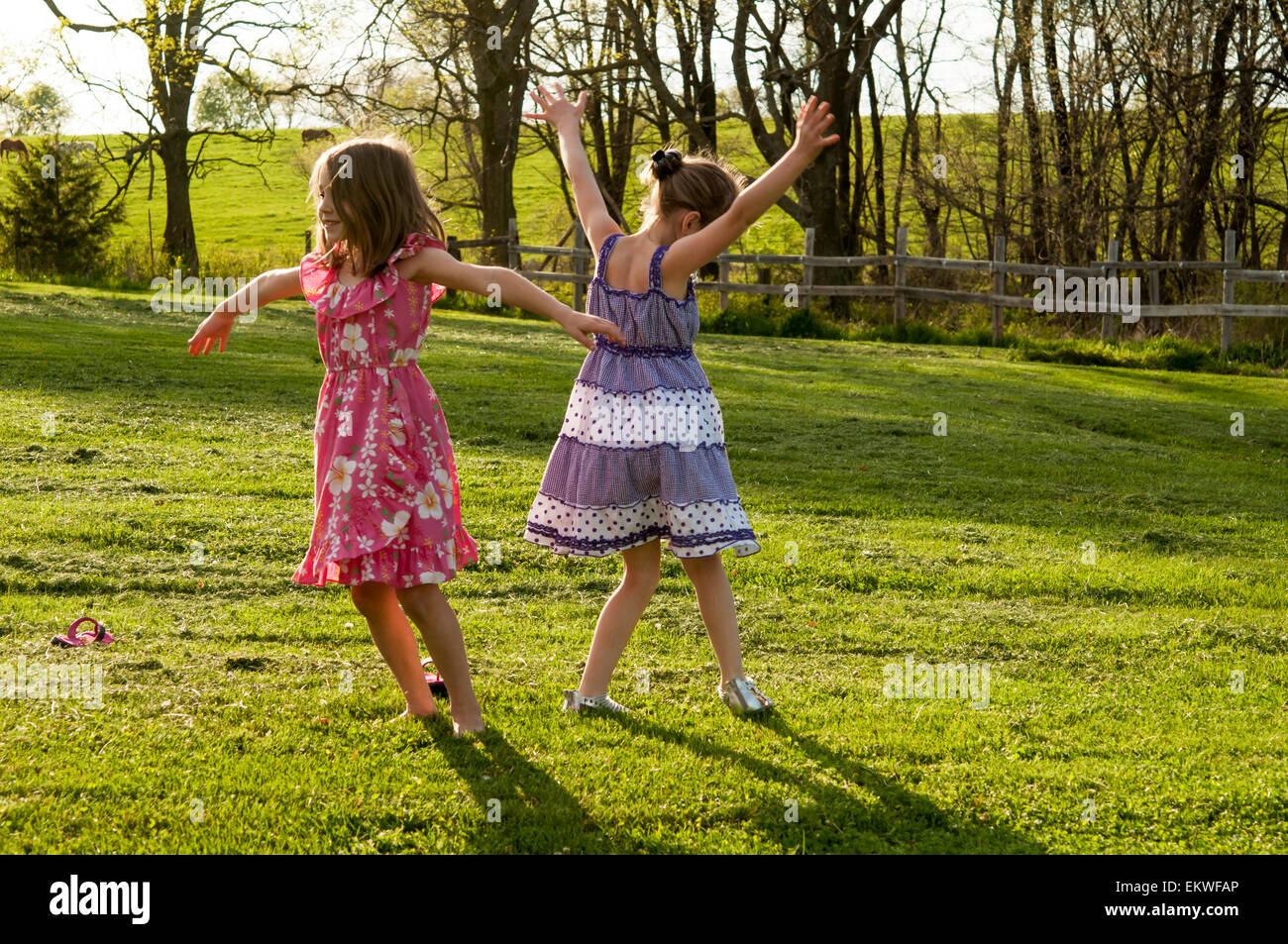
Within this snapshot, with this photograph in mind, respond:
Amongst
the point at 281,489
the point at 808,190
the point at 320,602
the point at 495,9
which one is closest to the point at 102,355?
the point at 281,489

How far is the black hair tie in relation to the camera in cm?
385

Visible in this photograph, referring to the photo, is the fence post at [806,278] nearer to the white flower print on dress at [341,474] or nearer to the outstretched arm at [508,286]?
the outstretched arm at [508,286]

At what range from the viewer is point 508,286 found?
3482mm

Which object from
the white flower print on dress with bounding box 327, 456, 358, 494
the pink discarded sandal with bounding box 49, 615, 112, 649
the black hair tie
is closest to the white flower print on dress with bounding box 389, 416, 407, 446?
the white flower print on dress with bounding box 327, 456, 358, 494

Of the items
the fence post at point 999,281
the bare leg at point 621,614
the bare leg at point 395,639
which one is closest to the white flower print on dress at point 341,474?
the bare leg at point 395,639

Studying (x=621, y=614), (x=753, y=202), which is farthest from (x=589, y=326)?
(x=621, y=614)

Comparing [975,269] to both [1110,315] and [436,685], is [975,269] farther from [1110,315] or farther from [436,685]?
[436,685]

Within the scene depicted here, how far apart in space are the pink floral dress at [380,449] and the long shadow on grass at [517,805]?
1.72 ft

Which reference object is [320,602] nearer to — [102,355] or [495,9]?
[102,355]

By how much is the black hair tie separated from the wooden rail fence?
14.5 m

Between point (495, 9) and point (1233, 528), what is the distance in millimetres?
17941

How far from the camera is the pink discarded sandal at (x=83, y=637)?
4471 mm

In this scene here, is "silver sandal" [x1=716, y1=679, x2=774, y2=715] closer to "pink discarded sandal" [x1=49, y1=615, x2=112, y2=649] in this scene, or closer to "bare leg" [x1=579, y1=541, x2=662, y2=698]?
"bare leg" [x1=579, y1=541, x2=662, y2=698]

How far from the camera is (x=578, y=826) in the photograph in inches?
122
